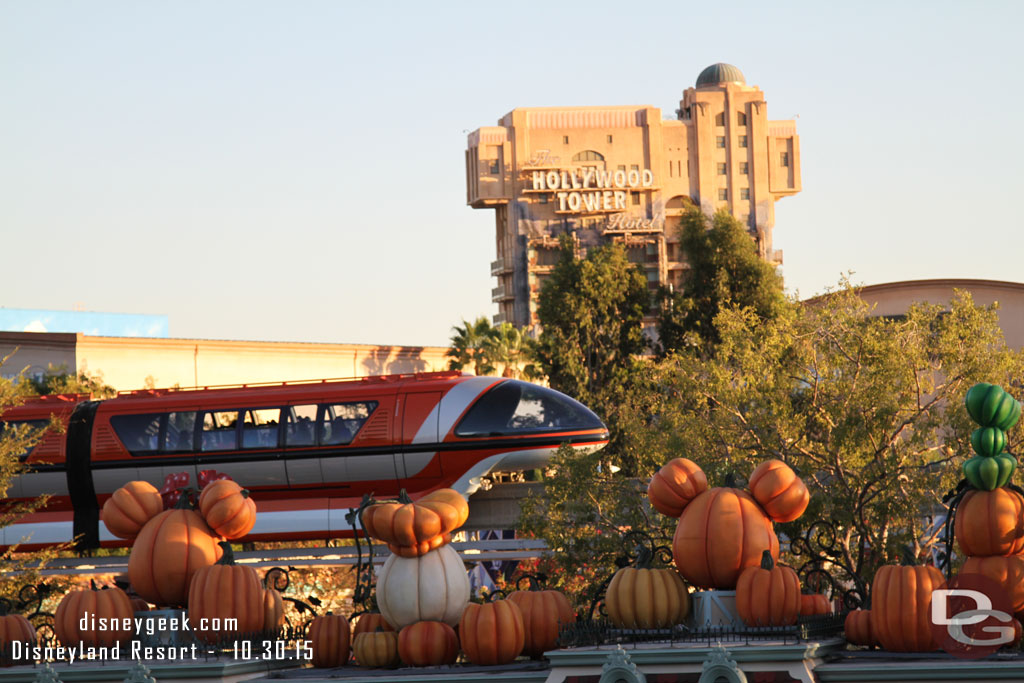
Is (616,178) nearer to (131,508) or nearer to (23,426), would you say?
(23,426)

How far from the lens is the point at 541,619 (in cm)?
1475

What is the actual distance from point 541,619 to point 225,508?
12.6 feet

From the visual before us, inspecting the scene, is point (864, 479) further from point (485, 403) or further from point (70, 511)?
point (70, 511)

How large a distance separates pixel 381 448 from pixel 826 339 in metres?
8.27

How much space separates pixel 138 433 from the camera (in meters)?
26.9

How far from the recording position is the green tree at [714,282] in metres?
56.0

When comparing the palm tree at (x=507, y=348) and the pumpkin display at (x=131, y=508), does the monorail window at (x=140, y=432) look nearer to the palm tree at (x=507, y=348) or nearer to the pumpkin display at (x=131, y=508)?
the pumpkin display at (x=131, y=508)

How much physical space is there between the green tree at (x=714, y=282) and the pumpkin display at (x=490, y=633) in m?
41.8

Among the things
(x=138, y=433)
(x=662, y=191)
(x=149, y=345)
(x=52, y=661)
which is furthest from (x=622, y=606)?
(x=662, y=191)

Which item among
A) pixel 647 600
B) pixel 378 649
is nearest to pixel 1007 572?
pixel 647 600

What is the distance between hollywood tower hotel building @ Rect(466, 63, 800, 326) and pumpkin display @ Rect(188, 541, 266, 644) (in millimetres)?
77506

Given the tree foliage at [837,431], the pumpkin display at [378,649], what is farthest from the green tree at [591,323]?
the pumpkin display at [378,649]

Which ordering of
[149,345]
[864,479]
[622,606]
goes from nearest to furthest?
[622,606]
[864,479]
[149,345]

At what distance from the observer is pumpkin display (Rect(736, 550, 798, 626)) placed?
1333 cm
